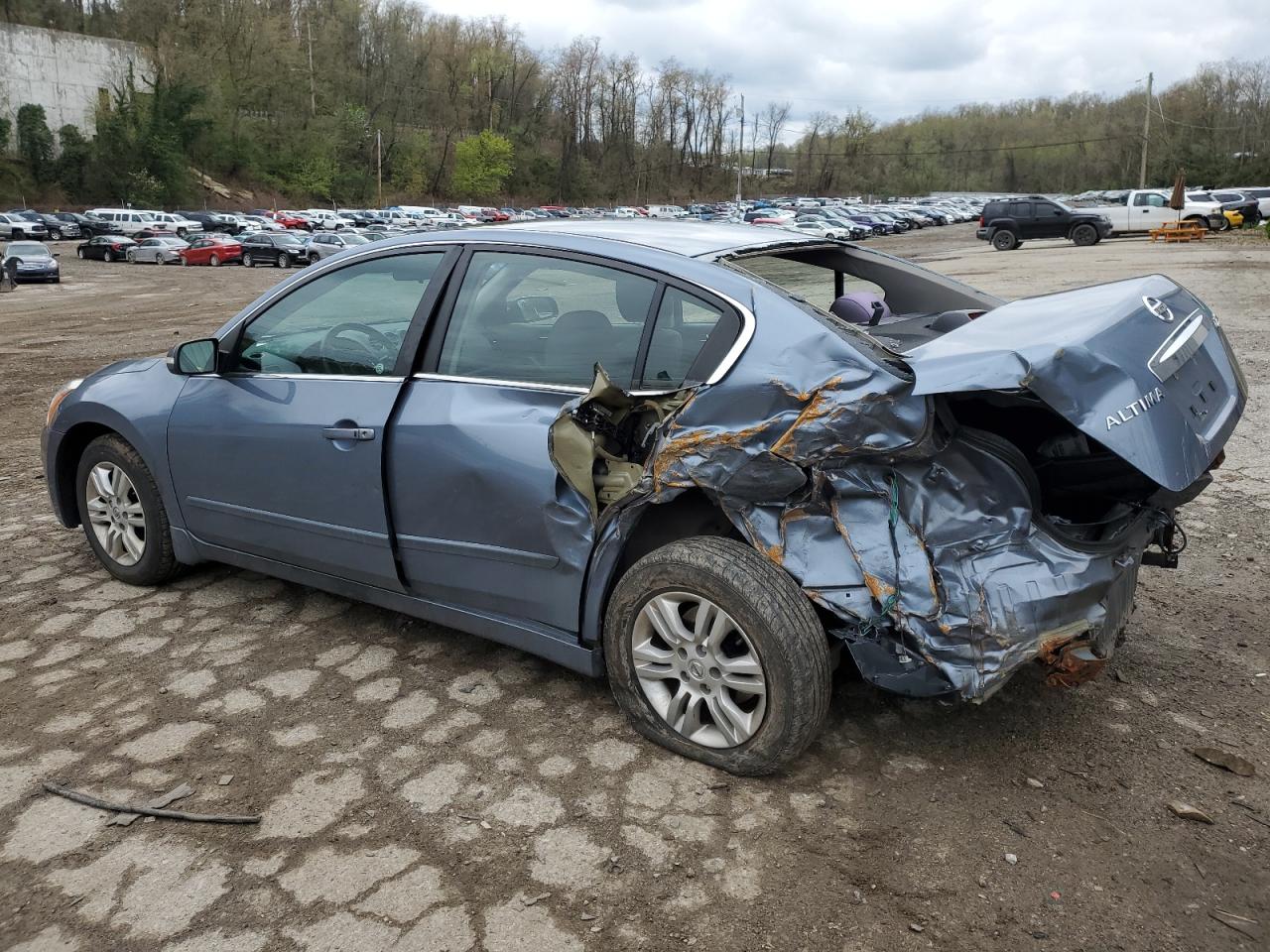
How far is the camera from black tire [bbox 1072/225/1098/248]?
34.7 m

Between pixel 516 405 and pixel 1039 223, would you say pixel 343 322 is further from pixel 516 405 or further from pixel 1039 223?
pixel 1039 223

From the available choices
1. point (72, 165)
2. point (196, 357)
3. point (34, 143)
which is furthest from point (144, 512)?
point (34, 143)

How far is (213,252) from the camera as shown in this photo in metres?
37.8

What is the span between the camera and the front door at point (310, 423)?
363cm

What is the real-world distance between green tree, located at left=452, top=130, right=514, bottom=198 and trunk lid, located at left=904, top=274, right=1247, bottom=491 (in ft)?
339

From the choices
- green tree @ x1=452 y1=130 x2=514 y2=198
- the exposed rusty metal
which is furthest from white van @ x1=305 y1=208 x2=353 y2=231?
the exposed rusty metal

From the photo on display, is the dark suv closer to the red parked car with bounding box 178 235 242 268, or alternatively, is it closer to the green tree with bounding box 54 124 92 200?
the red parked car with bounding box 178 235 242 268

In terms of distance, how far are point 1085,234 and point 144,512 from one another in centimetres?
3603

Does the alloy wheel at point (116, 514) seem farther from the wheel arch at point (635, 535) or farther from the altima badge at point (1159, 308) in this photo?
the altima badge at point (1159, 308)

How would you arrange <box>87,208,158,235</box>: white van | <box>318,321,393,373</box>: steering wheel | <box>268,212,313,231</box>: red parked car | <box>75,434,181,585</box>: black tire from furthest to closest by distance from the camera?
<box>268,212,313,231</box>: red parked car → <box>87,208,158,235</box>: white van → <box>75,434,181,585</box>: black tire → <box>318,321,393,373</box>: steering wheel

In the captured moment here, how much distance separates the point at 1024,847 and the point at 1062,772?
44 centimetres

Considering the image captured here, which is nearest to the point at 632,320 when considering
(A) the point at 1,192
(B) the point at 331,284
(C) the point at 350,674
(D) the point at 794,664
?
(D) the point at 794,664

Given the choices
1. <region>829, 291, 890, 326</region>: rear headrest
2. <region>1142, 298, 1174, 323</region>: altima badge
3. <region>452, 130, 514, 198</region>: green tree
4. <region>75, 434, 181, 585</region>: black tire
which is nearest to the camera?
<region>1142, 298, 1174, 323</region>: altima badge

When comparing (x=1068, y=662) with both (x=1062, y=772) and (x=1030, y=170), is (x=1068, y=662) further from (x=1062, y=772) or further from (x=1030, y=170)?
(x=1030, y=170)
